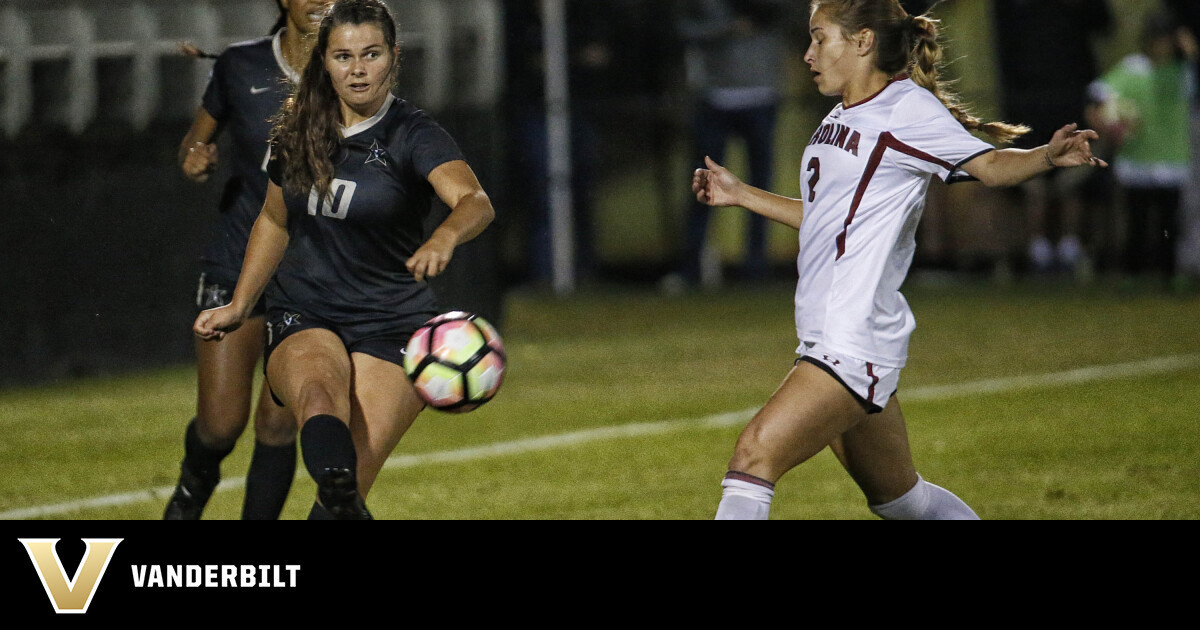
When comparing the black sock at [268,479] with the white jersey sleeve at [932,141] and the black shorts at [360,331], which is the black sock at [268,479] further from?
the white jersey sleeve at [932,141]

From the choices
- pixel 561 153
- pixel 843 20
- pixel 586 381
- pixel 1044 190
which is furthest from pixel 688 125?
pixel 843 20

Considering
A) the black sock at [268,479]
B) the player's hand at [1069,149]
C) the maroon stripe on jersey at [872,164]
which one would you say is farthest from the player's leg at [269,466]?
the player's hand at [1069,149]

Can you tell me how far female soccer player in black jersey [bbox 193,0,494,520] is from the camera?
500cm

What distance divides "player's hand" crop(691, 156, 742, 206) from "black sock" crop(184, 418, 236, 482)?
184 centimetres

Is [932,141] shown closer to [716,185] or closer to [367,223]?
[716,185]

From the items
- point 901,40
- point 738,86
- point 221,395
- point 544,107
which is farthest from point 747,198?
point 544,107

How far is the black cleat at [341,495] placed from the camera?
464 cm

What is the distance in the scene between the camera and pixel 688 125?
1586 cm

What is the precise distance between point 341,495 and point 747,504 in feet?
3.49

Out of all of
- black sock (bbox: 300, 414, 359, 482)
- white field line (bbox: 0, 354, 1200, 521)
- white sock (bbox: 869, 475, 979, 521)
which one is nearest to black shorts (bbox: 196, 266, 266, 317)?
black sock (bbox: 300, 414, 359, 482)

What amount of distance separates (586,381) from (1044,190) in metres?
7.30

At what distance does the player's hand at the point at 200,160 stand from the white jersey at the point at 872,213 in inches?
81.3

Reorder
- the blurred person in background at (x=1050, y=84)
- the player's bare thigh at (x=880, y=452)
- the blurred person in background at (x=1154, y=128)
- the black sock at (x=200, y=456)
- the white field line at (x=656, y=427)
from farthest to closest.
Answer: the blurred person in background at (x=1050, y=84) → the blurred person in background at (x=1154, y=128) → the white field line at (x=656, y=427) → the black sock at (x=200, y=456) → the player's bare thigh at (x=880, y=452)

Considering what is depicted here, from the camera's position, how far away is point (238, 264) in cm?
585
